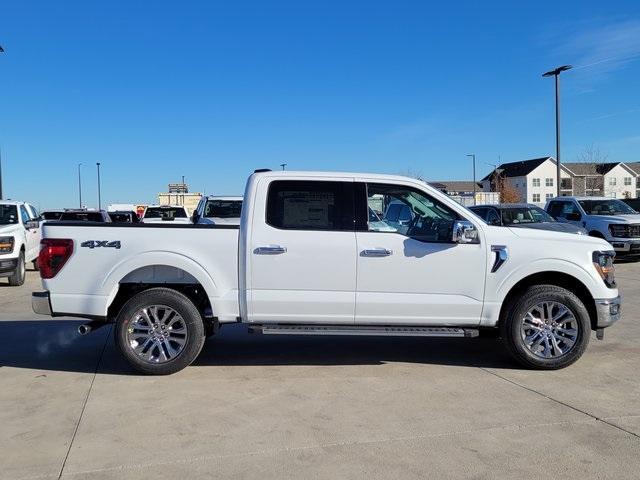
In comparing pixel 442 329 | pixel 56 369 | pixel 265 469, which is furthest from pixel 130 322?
pixel 442 329

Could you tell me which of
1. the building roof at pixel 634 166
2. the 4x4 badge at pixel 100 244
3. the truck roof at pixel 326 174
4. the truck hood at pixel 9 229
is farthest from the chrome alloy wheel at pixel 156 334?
the building roof at pixel 634 166

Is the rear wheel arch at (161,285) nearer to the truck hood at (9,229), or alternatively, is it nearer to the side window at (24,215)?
the truck hood at (9,229)

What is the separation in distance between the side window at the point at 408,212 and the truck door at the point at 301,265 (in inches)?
A: 13.3

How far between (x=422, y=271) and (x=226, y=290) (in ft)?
6.35

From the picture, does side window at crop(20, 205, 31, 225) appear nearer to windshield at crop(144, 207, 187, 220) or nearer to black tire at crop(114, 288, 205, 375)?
windshield at crop(144, 207, 187, 220)

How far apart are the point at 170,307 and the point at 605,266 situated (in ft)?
Answer: 14.4

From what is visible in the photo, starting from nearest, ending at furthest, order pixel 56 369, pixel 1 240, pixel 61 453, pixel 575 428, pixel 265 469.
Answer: pixel 265 469
pixel 61 453
pixel 575 428
pixel 56 369
pixel 1 240

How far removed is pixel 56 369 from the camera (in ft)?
20.7

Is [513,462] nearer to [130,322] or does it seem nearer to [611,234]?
[130,322]

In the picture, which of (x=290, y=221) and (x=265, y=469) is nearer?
(x=265, y=469)

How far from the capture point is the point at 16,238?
43.8 feet

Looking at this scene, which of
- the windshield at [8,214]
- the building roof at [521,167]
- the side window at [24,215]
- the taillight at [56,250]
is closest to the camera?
the taillight at [56,250]

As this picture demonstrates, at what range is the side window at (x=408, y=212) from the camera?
238 inches

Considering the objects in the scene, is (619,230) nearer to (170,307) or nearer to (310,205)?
(310,205)
